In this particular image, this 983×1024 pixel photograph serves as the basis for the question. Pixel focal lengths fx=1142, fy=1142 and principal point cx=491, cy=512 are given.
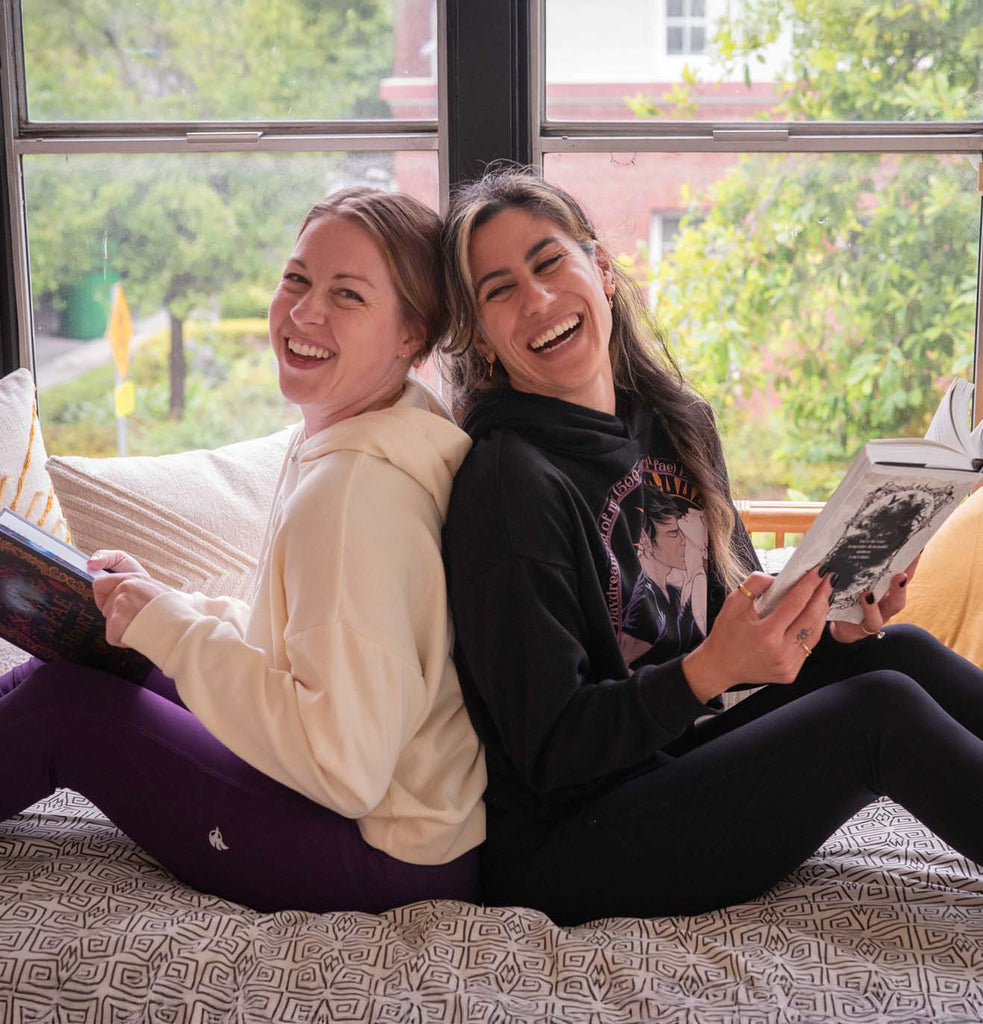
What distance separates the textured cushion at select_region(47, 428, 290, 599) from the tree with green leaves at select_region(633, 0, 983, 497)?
1.13 meters

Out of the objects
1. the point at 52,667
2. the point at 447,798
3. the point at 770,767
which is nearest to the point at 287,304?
the point at 52,667

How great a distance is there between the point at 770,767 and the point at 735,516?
523 millimetres

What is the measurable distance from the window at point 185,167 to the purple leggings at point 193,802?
146 cm

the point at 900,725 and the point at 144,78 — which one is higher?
the point at 144,78

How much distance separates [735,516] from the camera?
66.8 inches

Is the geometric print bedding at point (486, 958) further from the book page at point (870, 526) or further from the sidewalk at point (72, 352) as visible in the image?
the sidewalk at point (72, 352)

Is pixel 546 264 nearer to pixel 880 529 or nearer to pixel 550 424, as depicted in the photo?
pixel 550 424

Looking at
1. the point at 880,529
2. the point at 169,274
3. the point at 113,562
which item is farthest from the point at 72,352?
the point at 880,529

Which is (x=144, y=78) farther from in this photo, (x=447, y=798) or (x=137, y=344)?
(x=447, y=798)

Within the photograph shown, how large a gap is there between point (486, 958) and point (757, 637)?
44cm

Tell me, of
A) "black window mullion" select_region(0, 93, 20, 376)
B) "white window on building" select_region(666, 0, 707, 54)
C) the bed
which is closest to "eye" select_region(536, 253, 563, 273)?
the bed

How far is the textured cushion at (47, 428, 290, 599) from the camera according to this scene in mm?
1881

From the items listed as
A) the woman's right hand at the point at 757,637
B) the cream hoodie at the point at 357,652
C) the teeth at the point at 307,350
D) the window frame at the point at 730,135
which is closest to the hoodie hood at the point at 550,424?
the cream hoodie at the point at 357,652

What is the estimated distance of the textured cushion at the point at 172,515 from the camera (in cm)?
188
